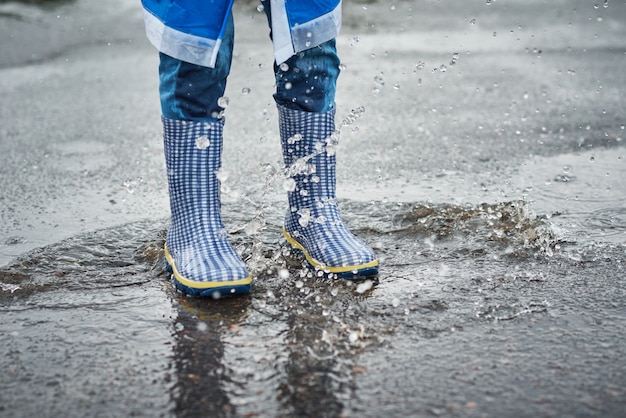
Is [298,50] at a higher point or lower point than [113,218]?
higher

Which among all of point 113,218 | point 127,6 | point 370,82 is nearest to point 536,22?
point 370,82

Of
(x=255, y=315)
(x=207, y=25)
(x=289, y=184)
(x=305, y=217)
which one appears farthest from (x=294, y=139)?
(x=255, y=315)

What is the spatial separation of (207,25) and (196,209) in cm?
56

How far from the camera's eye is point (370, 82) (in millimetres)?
5660

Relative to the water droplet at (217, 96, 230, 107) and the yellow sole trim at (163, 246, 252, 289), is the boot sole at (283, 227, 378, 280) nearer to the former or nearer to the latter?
the yellow sole trim at (163, 246, 252, 289)

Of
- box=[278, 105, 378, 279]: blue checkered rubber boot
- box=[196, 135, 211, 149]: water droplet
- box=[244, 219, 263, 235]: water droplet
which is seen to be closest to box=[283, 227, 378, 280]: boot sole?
box=[278, 105, 378, 279]: blue checkered rubber boot

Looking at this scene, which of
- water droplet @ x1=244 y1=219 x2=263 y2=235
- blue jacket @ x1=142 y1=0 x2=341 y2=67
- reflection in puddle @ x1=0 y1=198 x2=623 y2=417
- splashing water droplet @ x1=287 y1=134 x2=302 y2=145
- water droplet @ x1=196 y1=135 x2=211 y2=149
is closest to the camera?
reflection in puddle @ x1=0 y1=198 x2=623 y2=417

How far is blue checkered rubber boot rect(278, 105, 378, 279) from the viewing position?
2828mm

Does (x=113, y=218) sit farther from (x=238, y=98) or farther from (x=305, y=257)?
(x=238, y=98)

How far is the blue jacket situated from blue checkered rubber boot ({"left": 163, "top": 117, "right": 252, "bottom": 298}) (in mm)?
233

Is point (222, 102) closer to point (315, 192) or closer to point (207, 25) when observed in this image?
point (207, 25)

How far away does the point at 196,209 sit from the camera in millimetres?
2797

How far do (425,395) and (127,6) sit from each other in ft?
24.3

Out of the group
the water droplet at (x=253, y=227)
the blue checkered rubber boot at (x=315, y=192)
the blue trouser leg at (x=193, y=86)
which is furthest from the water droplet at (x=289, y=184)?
the blue trouser leg at (x=193, y=86)
